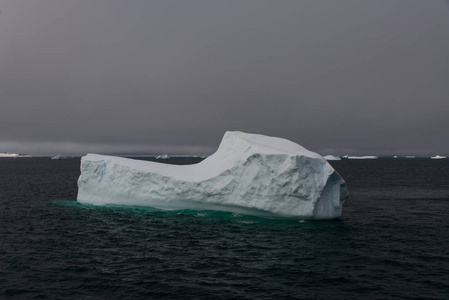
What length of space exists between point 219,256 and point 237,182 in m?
7.38

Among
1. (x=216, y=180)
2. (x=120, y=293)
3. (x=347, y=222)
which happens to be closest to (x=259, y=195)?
(x=216, y=180)

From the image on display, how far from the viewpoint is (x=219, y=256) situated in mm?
12672

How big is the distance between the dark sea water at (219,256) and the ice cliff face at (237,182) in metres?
1.06

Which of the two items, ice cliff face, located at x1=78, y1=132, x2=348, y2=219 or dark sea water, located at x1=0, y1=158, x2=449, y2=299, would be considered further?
ice cliff face, located at x1=78, y1=132, x2=348, y2=219

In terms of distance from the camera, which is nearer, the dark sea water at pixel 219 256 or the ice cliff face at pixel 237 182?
the dark sea water at pixel 219 256

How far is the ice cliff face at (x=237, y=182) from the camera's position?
60.3 feet

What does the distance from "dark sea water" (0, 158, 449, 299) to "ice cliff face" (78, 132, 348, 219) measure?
1064 mm

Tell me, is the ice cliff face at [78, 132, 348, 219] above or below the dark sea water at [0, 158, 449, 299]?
above

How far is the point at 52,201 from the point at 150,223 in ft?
46.3

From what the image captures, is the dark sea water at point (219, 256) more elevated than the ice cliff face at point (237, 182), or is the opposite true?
the ice cliff face at point (237, 182)

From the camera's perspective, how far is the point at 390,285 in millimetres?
10008

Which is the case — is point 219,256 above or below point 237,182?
below

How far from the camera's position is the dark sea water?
975 cm

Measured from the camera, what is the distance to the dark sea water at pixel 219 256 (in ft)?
32.0
